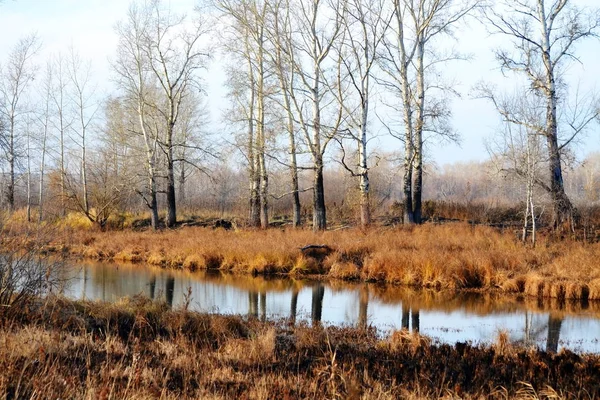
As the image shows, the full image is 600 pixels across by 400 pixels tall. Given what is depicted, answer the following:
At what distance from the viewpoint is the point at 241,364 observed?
6910 millimetres

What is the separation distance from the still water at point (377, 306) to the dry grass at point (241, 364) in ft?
4.43

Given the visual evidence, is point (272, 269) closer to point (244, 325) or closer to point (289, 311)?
point (289, 311)

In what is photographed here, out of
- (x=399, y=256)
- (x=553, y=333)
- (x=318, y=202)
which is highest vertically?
(x=318, y=202)

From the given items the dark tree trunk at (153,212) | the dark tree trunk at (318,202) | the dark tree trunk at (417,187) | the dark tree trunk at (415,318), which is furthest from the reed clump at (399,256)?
the dark tree trunk at (153,212)

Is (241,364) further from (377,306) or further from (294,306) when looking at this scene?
(377,306)

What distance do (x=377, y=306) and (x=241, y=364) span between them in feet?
24.7

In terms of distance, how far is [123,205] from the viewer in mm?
31594

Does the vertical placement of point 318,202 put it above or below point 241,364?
above

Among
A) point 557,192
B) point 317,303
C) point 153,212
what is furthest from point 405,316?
point 153,212

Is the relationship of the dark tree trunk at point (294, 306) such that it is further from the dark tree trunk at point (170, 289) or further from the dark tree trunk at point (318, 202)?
the dark tree trunk at point (318, 202)

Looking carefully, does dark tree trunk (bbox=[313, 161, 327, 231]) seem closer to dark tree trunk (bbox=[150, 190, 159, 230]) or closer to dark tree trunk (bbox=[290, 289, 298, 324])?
dark tree trunk (bbox=[290, 289, 298, 324])

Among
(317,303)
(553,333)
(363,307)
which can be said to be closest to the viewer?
(553,333)

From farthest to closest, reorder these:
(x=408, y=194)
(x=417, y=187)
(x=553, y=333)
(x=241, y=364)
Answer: (x=417, y=187)
(x=408, y=194)
(x=553, y=333)
(x=241, y=364)

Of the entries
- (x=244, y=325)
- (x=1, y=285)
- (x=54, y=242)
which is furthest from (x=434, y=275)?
(x=1, y=285)
